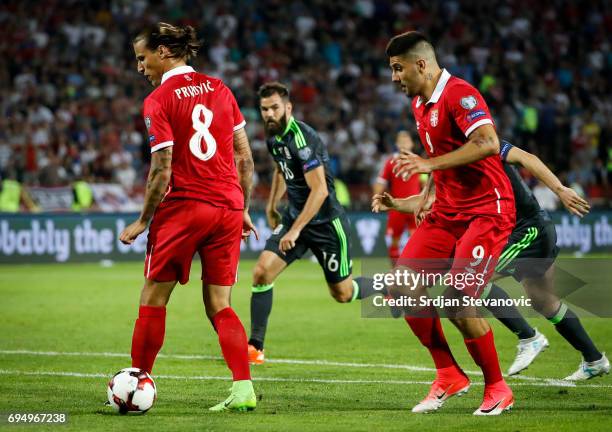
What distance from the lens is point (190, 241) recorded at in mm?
6953

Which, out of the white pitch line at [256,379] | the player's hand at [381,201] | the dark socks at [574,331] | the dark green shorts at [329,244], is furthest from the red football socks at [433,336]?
the dark green shorts at [329,244]

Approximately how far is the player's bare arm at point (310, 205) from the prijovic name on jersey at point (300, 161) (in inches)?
3.8

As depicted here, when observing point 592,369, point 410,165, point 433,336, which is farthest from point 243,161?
point 592,369

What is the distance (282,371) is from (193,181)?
2.77 meters

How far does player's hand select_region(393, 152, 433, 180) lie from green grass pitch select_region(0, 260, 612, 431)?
1.54m

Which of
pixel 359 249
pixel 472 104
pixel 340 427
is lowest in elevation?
pixel 359 249

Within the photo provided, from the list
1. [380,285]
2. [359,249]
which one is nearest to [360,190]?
[359,249]

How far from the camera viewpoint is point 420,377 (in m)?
8.72

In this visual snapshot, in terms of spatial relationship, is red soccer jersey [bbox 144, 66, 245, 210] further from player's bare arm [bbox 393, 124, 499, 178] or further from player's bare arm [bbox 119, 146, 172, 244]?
player's bare arm [bbox 393, 124, 499, 178]

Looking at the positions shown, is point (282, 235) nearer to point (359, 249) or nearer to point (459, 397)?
point (459, 397)

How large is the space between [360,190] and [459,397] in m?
16.3

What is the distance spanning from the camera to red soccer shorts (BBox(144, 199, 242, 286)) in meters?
6.92

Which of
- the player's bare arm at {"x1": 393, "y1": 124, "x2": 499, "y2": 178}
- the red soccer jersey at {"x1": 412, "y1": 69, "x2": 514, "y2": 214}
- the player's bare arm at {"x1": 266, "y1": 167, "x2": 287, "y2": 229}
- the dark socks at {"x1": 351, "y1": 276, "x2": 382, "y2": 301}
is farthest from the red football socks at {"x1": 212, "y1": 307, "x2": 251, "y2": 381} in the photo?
the player's bare arm at {"x1": 266, "y1": 167, "x2": 287, "y2": 229}

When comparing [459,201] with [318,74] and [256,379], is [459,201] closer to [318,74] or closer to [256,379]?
[256,379]
